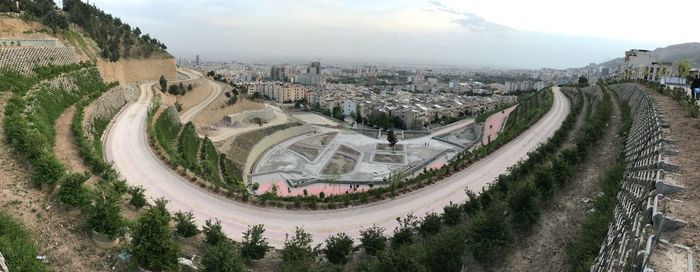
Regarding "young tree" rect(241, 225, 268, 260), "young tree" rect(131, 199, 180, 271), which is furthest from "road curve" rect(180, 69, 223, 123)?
"young tree" rect(131, 199, 180, 271)

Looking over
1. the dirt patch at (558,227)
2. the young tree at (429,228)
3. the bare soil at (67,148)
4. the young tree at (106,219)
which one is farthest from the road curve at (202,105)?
the dirt patch at (558,227)

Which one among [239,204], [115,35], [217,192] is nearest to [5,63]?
[217,192]

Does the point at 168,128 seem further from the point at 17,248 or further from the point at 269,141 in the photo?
the point at 17,248

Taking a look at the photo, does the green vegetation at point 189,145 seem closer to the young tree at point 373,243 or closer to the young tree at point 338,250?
the young tree at point 338,250

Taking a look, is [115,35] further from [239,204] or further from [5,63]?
[239,204]

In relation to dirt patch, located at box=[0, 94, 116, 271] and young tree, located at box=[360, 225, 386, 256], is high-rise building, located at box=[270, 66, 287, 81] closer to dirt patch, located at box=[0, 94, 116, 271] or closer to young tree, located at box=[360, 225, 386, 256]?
dirt patch, located at box=[0, 94, 116, 271]

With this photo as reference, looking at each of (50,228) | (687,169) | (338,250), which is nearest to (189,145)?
(50,228)
